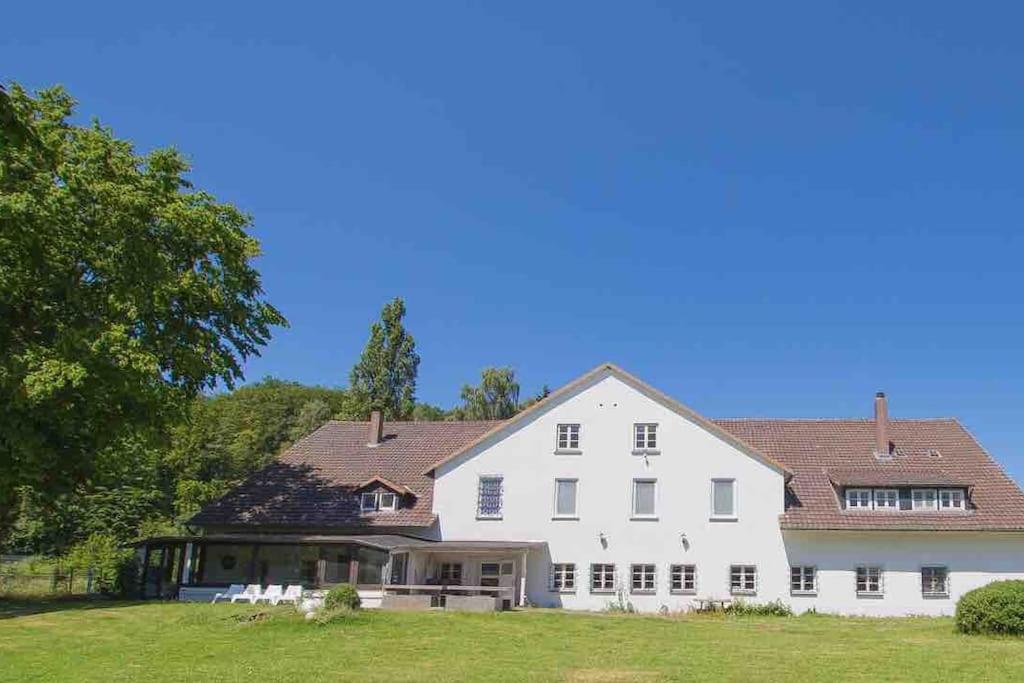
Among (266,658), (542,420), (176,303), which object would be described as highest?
(176,303)

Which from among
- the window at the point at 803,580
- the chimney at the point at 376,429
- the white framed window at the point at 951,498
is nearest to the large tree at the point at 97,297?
the chimney at the point at 376,429

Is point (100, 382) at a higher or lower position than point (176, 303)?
lower

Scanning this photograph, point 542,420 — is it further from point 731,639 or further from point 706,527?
point 731,639

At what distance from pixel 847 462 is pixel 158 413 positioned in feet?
89.4

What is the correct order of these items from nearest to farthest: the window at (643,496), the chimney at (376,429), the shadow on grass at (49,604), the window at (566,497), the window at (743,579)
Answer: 1. the shadow on grass at (49,604)
2. the window at (743,579)
3. the window at (643,496)
4. the window at (566,497)
5. the chimney at (376,429)

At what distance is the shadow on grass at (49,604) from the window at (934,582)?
28.6 m

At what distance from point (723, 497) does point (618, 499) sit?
4.13 m

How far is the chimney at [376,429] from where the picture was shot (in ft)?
143

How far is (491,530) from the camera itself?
37.8 metres

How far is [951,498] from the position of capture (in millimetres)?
35812

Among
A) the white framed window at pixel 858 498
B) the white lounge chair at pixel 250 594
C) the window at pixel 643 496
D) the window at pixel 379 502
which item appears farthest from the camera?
the window at pixel 379 502

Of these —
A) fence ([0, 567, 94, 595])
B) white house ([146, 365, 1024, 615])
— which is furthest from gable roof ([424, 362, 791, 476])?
fence ([0, 567, 94, 595])

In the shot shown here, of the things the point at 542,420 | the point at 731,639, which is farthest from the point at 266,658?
the point at 542,420

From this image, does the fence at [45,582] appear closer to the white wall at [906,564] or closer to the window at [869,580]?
the white wall at [906,564]
